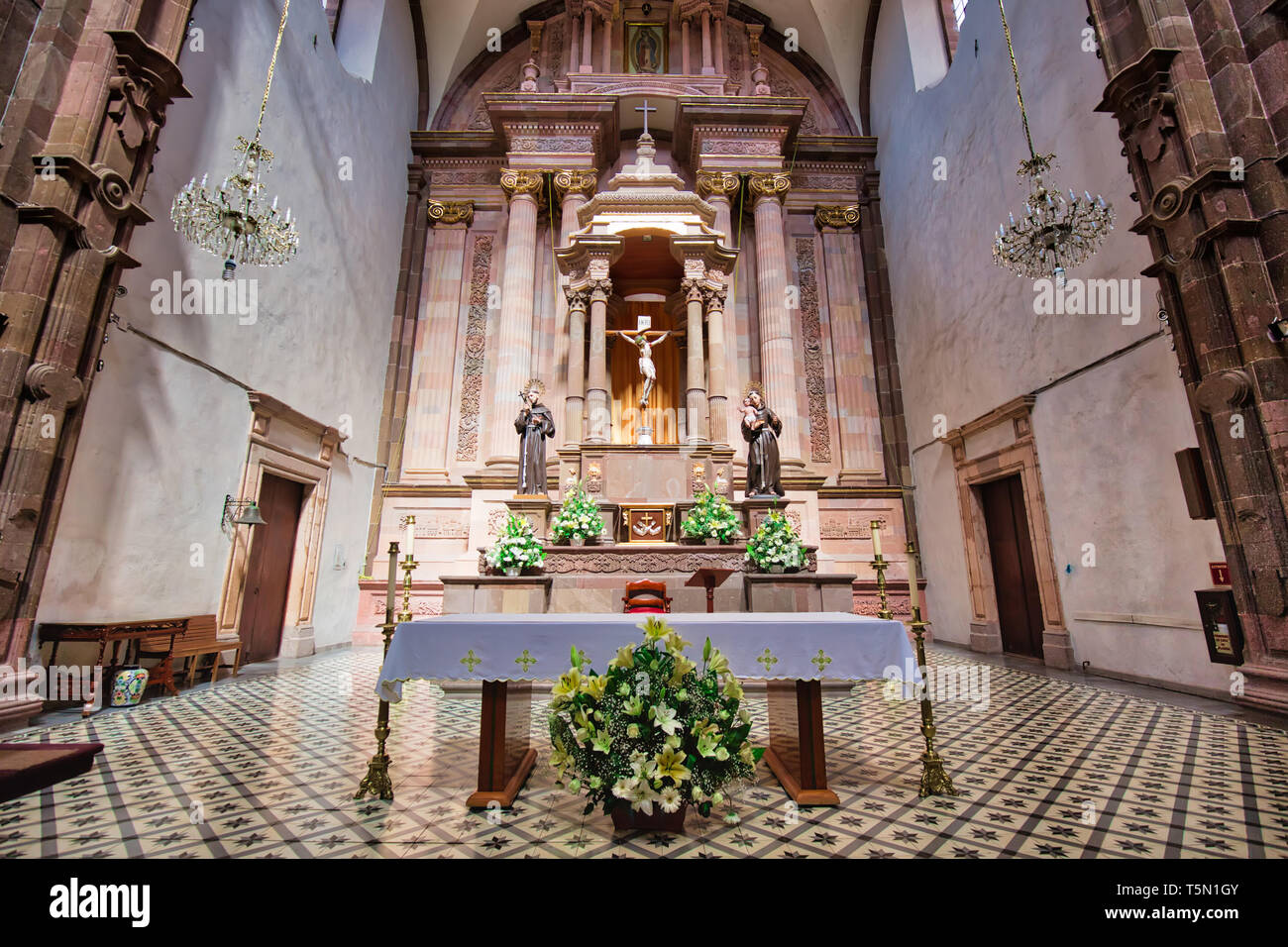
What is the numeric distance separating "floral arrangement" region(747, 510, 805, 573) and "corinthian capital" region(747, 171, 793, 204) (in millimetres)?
9088

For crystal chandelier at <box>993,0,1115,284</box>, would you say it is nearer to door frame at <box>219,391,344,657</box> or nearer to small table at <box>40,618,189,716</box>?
door frame at <box>219,391,344,657</box>

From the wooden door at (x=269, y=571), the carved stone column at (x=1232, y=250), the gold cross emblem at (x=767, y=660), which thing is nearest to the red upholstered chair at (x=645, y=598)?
the gold cross emblem at (x=767, y=660)

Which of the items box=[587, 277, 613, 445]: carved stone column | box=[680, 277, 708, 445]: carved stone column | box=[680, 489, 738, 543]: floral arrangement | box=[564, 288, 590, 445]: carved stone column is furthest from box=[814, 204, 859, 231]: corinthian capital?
box=[680, 489, 738, 543]: floral arrangement

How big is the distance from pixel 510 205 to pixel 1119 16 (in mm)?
10980

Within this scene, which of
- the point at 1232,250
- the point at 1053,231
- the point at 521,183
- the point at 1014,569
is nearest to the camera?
the point at 1232,250

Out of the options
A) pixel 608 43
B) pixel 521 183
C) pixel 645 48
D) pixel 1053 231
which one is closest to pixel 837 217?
pixel 645 48

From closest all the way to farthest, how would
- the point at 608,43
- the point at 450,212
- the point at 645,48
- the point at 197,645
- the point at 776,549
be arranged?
the point at 197,645
the point at 776,549
the point at 450,212
the point at 608,43
the point at 645,48

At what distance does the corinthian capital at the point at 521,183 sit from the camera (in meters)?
13.2

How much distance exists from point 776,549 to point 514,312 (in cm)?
823

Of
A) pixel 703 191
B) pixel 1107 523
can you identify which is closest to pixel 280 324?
pixel 703 191

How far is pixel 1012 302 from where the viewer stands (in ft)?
30.5

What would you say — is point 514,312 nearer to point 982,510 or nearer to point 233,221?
point 233,221

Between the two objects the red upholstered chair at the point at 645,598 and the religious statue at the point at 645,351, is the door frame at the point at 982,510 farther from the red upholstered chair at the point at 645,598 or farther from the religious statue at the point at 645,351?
the red upholstered chair at the point at 645,598

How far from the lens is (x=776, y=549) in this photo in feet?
24.5
